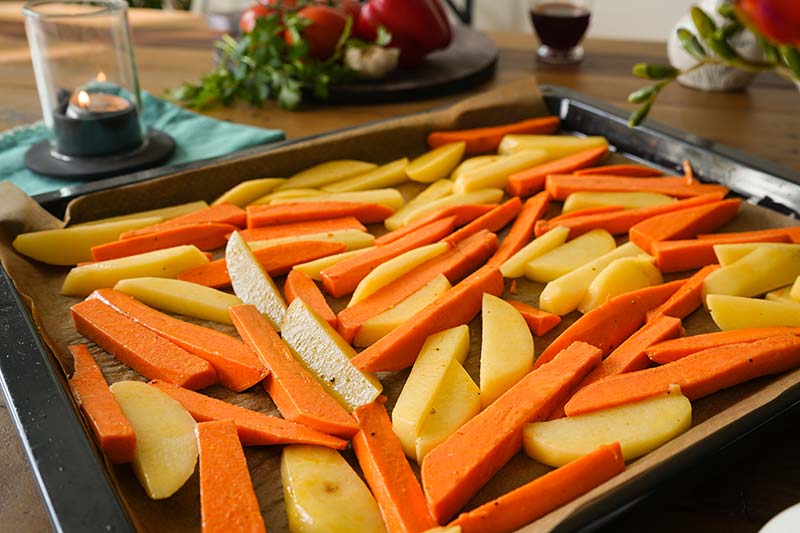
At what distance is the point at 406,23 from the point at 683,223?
1178 millimetres

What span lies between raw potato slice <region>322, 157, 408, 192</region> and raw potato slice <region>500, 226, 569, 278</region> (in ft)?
1.31

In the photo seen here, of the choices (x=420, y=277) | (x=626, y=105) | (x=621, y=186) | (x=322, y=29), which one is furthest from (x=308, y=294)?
(x=626, y=105)

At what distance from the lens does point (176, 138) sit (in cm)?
215

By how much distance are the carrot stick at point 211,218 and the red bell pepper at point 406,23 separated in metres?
0.99

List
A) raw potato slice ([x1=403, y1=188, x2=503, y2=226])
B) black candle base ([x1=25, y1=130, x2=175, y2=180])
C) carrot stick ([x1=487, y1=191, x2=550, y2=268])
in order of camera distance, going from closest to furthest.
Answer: carrot stick ([x1=487, y1=191, x2=550, y2=268]), raw potato slice ([x1=403, y1=188, x2=503, y2=226]), black candle base ([x1=25, y1=130, x2=175, y2=180])

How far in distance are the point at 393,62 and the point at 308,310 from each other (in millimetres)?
1288

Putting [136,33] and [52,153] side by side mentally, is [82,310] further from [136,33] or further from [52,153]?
[136,33]

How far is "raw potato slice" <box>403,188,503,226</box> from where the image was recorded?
1.69 meters

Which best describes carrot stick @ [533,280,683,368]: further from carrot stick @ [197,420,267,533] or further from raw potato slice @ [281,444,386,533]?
carrot stick @ [197,420,267,533]

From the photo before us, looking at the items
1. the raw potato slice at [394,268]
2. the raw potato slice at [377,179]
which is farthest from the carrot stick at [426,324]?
the raw potato slice at [377,179]

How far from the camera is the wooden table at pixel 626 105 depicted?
0.98 metres

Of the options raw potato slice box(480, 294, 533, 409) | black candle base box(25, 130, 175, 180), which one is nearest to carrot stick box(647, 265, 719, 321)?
raw potato slice box(480, 294, 533, 409)

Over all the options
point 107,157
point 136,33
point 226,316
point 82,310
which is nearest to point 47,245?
point 82,310

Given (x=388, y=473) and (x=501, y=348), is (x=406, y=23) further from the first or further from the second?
(x=388, y=473)
